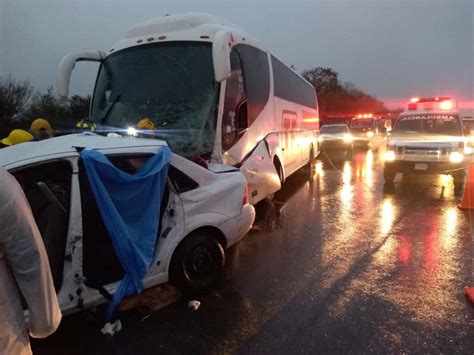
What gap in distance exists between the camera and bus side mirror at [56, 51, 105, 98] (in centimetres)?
733

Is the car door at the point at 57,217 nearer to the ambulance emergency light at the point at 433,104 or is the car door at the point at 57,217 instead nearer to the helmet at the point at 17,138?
the helmet at the point at 17,138

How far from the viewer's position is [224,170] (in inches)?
199

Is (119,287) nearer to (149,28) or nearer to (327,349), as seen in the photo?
(327,349)

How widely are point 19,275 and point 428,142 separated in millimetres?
10545

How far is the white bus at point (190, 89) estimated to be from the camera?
21.2 ft

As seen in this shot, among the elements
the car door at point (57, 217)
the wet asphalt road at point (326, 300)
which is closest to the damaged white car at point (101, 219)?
the car door at point (57, 217)

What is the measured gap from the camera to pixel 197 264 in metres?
4.34

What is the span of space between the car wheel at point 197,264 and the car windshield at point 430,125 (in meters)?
9.01

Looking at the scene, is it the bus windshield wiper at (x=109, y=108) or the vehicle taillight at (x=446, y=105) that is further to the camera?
the vehicle taillight at (x=446, y=105)

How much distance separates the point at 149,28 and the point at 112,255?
5.18 m

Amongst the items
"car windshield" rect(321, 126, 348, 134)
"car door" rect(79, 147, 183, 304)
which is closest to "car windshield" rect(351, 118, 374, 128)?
"car windshield" rect(321, 126, 348, 134)

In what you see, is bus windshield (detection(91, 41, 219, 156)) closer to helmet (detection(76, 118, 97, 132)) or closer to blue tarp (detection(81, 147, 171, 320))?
helmet (detection(76, 118, 97, 132))

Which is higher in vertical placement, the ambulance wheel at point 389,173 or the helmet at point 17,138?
the helmet at point 17,138

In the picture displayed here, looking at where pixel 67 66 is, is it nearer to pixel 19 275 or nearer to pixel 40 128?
pixel 40 128
